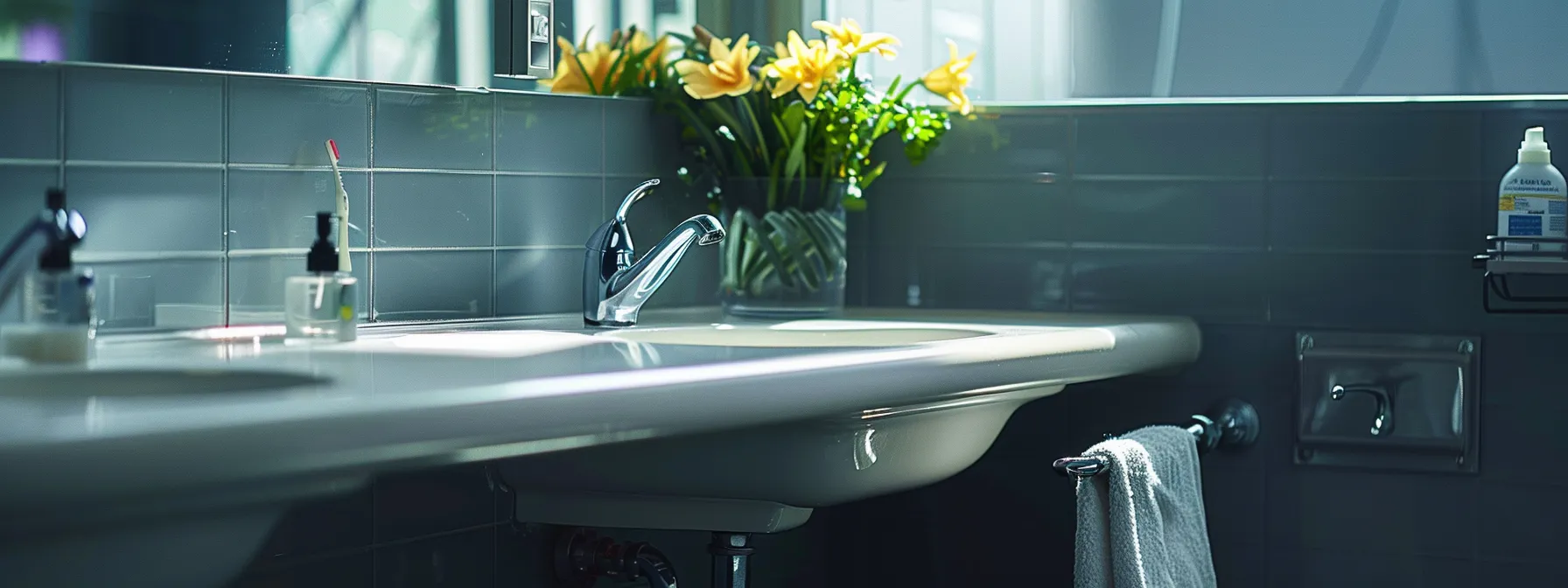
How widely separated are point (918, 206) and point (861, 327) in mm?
375

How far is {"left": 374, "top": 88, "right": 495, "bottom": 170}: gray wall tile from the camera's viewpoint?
1604 millimetres

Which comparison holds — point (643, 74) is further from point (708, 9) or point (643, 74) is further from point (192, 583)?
point (192, 583)

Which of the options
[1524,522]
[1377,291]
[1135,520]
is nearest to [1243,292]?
[1377,291]

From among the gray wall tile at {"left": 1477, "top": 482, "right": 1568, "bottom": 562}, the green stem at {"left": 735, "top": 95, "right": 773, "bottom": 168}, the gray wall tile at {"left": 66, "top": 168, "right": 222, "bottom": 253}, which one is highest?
the green stem at {"left": 735, "top": 95, "right": 773, "bottom": 168}

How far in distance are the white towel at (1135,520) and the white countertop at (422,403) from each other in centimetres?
10

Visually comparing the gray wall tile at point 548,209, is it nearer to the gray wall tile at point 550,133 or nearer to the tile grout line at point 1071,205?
the gray wall tile at point 550,133

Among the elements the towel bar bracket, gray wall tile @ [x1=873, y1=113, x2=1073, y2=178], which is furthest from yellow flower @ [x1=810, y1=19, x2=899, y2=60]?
the towel bar bracket

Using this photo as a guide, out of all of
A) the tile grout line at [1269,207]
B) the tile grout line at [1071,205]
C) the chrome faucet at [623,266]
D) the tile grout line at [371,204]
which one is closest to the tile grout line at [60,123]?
the tile grout line at [371,204]

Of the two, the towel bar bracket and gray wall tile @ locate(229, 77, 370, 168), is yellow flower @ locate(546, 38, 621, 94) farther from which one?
the towel bar bracket

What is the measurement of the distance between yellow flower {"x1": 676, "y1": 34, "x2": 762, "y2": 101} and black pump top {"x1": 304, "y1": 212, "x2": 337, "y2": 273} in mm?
615

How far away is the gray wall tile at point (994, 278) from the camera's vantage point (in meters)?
2.06

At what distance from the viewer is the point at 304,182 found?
1.52 metres

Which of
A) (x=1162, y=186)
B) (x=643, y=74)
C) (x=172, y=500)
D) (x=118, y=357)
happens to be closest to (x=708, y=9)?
(x=643, y=74)

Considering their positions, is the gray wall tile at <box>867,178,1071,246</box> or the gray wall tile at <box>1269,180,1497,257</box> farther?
the gray wall tile at <box>867,178,1071,246</box>
